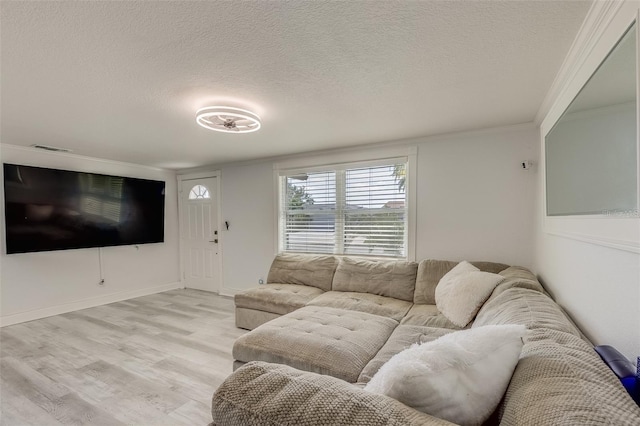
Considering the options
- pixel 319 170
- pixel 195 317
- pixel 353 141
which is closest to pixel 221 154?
pixel 319 170

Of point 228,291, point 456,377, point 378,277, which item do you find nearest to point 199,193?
point 228,291

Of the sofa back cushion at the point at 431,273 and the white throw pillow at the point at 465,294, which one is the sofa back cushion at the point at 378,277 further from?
the white throw pillow at the point at 465,294

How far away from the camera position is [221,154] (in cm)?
415

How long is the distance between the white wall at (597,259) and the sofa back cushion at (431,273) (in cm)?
79

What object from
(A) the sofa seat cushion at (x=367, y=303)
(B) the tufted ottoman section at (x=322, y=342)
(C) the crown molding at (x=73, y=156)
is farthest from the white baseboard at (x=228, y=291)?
(B) the tufted ottoman section at (x=322, y=342)

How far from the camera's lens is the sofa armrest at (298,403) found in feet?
2.20

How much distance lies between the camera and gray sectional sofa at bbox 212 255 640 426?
67 centimetres

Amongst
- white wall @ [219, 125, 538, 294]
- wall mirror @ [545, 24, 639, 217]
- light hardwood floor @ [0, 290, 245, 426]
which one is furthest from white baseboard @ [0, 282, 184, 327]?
wall mirror @ [545, 24, 639, 217]

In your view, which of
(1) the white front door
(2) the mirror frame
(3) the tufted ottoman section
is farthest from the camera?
(1) the white front door

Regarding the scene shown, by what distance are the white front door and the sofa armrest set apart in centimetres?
448

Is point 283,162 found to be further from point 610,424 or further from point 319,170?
point 610,424

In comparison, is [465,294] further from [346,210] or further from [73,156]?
[73,156]

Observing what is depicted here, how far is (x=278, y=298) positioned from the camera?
309 centimetres

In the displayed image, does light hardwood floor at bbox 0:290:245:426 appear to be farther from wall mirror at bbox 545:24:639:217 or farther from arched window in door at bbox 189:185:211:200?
wall mirror at bbox 545:24:639:217
